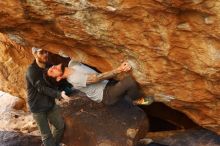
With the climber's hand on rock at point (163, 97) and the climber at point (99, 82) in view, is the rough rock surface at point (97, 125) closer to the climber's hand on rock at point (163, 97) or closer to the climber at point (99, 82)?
the climber at point (99, 82)

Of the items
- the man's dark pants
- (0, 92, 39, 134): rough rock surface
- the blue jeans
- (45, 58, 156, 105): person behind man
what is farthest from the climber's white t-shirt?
(0, 92, 39, 134): rough rock surface

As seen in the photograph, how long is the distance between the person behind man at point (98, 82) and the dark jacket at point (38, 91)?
168 millimetres

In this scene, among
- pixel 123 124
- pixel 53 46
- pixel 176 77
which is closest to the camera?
pixel 176 77

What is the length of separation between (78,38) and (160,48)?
1358 mm

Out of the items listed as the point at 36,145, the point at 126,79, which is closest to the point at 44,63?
the point at 126,79

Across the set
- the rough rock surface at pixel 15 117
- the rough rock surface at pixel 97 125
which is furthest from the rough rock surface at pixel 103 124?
the rough rock surface at pixel 15 117

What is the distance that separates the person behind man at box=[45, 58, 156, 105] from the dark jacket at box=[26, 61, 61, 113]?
0.55 ft

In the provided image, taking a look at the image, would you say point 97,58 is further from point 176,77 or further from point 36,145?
point 36,145

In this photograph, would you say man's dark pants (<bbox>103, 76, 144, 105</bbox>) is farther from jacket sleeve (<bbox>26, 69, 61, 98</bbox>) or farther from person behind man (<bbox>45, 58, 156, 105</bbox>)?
jacket sleeve (<bbox>26, 69, 61, 98</bbox>)

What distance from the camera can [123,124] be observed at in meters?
8.02

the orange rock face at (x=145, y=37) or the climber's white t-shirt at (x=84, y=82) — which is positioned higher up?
the orange rock face at (x=145, y=37)

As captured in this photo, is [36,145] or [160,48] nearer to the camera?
[160,48]

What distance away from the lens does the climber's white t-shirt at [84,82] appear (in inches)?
275

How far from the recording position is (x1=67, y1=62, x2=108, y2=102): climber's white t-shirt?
6.97 metres
